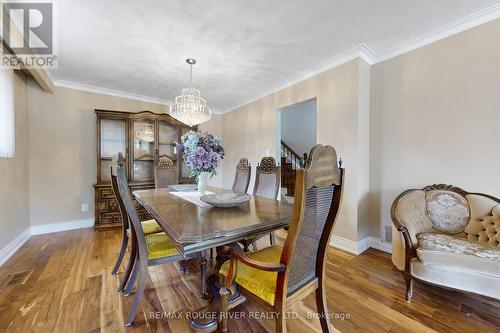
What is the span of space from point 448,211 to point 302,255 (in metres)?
1.93

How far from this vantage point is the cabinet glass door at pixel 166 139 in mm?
3977

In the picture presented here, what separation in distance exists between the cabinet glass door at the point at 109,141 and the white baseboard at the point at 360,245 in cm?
389

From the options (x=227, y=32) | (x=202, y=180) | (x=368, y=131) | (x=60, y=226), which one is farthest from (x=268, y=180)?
A: (x=60, y=226)

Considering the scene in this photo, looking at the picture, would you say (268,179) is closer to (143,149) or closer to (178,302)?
(178,302)

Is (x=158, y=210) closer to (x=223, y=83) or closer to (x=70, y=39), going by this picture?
(x=70, y=39)

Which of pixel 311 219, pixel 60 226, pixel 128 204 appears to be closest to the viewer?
pixel 311 219

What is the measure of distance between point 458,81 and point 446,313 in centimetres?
219

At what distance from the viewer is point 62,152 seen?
3.38 m

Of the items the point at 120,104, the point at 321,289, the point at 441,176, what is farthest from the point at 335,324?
the point at 120,104

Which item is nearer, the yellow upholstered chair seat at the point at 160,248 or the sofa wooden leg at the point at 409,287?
the yellow upholstered chair seat at the point at 160,248

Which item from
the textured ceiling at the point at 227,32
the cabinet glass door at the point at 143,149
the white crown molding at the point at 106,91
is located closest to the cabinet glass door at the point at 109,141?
the cabinet glass door at the point at 143,149

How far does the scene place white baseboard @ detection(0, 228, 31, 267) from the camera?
88.6 inches

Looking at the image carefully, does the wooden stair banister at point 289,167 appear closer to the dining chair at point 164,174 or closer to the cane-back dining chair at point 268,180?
the cane-back dining chair at point 268,180

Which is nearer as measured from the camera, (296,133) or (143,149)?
(143,149)
